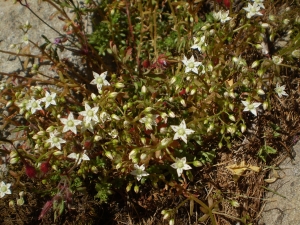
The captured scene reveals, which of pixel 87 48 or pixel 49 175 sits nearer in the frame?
pixel 49 175

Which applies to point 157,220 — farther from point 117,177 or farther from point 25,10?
point 25,10

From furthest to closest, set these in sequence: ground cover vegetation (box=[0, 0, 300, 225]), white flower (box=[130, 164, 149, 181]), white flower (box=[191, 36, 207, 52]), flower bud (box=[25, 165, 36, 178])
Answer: white flower (box=[191, 36, 207, 52]), ground cover vegetation (box=[0, 0, 300, 225]), white flower (box=[130, 164, 149, 181]), flower bud (box=[25, 165, 36, 178])

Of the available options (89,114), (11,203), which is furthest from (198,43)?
(11,203)

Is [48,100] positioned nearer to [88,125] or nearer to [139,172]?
[88,125]

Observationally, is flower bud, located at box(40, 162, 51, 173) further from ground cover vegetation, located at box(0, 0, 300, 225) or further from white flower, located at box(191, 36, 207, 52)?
white flower, located at box(191, 36, 207, 52)

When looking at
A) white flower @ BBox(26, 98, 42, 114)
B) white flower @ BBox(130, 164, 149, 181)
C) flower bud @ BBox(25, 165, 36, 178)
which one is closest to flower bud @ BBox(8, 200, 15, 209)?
flower bud @ BBox(25, 165, 36, 178)

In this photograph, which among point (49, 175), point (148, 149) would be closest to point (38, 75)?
point (49, 175)

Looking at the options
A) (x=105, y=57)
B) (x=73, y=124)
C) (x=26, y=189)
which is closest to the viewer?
(x=73, y=124)

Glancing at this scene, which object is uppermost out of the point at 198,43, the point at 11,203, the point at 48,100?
the point at 198,43
